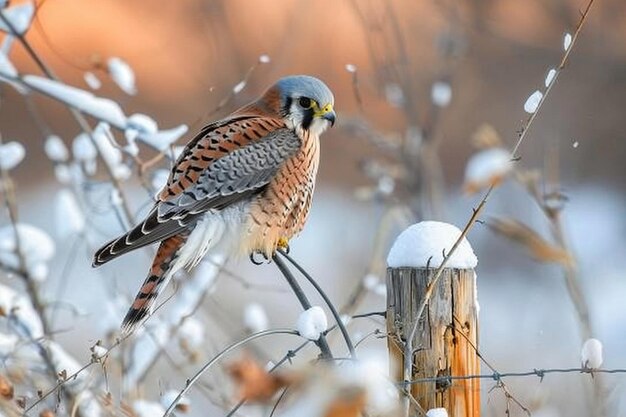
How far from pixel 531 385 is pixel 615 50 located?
171 inches

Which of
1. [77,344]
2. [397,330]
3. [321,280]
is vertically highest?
[321,280]

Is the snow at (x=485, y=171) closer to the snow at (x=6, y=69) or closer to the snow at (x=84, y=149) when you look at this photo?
the snow at (x=6, y=69)

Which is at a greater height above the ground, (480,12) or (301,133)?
(480,12)

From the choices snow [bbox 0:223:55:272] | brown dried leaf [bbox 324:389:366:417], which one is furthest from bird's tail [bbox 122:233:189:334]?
brown dried leaf [bbox 324:389:366:417]

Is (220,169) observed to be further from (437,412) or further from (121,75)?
(437,412)

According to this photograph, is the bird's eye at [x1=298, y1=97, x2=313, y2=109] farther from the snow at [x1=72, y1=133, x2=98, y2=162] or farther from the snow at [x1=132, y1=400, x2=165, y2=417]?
the snow at [x1=132, y1=400, x2=165, y2=417]

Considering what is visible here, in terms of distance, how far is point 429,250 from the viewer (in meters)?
2.46

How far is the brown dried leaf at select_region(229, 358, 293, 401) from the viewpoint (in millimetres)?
1247

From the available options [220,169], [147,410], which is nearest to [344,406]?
[147,410]

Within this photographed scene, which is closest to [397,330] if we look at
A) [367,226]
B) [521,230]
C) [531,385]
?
[521,230]

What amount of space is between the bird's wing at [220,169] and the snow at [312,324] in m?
0.94

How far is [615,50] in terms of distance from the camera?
9242mm

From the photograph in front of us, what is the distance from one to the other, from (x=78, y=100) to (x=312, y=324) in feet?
5.03

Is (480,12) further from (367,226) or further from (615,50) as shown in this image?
(367,226)
